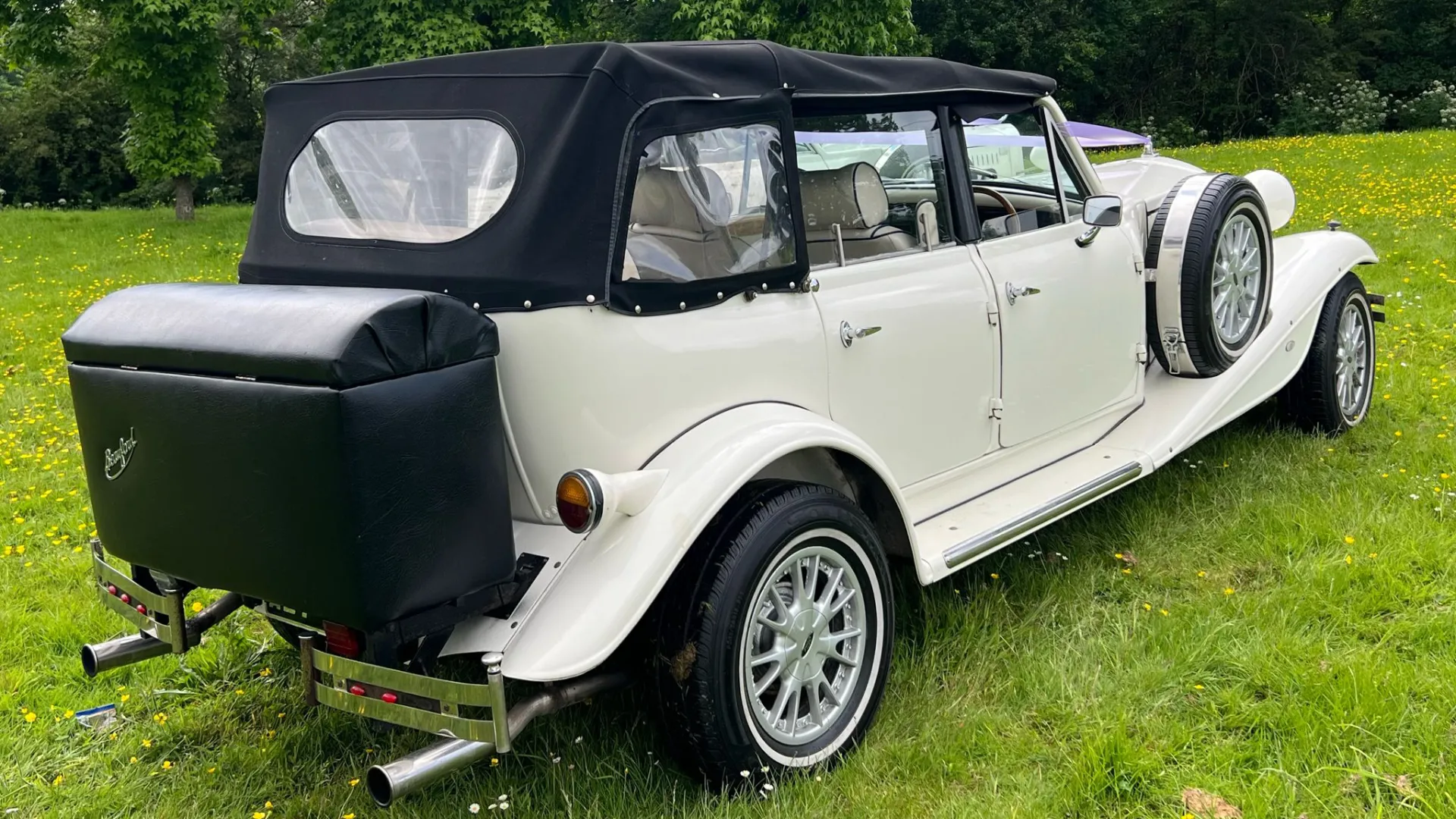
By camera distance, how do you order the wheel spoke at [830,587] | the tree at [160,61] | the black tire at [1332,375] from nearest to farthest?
1. the wheel spoke at [830,587]
2. the black tire at [1332,375]
3. the tree at [160,61]

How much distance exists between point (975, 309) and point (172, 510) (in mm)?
2481

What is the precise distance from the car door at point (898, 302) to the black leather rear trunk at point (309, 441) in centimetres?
120

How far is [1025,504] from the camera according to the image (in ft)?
12.6

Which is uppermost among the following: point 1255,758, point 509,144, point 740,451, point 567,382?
point 509,144

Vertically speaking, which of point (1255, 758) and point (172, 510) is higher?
point (172, 510)

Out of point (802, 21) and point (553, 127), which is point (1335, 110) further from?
point (553, 127)

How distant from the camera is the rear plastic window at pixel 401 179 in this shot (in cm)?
296

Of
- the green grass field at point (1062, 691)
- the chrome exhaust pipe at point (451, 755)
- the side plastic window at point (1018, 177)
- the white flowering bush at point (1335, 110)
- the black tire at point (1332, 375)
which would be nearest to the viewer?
the chrome exhaust pipe at point (451, 755)

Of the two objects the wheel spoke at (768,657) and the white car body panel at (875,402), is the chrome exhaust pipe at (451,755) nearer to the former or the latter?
the white car body panel at (875,402)

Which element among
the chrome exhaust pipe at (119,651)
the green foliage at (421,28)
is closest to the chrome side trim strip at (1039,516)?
the chrome exhaust pipe at (119,651)

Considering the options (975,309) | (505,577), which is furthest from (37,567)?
(975,309)

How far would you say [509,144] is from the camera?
2.92 metres

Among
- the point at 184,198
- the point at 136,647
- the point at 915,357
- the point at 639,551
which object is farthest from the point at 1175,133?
the point at 136,647

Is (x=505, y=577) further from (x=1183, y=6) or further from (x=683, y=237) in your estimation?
(x=1183, y=6)
